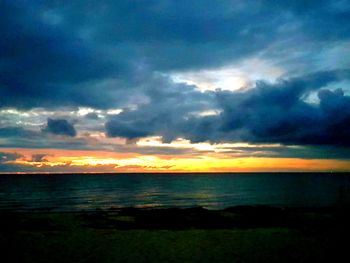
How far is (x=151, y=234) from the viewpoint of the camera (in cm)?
2692

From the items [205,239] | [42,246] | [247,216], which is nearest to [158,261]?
[205,239]

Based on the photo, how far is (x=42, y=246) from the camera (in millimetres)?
22469

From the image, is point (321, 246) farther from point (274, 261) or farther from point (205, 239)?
point (205, 239)

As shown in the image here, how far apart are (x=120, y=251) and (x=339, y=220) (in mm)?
12968

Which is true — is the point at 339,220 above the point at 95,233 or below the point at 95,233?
above

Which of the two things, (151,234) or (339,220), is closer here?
(339,220)

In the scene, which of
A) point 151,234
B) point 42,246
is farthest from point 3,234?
point 151,234

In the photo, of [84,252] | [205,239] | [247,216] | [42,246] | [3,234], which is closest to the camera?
[84,252]

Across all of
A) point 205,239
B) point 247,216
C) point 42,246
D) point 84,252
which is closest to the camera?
point 84,252

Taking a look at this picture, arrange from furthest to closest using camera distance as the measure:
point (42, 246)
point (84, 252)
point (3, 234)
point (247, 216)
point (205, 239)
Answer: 1. point (247, 216)
2. point (3, 234)
3. point (205, 239)
4. point (42, 246)
5. point (84, 252)

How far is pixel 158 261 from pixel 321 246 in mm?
10439

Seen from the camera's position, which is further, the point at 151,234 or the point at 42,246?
the point at 151,234

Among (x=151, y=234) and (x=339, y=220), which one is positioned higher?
(x=339, y=220)

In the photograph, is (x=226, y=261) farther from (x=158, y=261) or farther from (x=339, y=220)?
(x=339, y=220)
